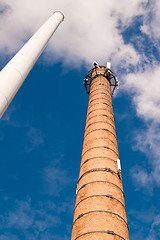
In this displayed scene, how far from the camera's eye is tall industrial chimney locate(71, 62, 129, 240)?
707 cm

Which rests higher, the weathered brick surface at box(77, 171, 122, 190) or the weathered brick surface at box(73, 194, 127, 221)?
the weathered brick surface at box(77, 171, 122, 190)

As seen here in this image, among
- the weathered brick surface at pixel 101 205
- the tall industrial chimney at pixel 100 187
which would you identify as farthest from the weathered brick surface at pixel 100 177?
the weathered brick surface at pixel 101 205

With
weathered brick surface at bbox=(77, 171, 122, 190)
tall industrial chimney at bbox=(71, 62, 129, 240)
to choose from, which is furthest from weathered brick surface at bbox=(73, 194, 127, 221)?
weathered brick surface at bbox=(77, 171, 122, 190)

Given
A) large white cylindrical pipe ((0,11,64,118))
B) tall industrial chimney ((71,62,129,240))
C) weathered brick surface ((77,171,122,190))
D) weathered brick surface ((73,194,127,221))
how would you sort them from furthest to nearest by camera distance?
1. weathered brick surface ((77,171,122,190))
2. weathered brick surface ((73,194,127,221))
3. tall industrial chimney ((71,62,129,240))
4. large white cylindrical pipe ((0,11,64,118))

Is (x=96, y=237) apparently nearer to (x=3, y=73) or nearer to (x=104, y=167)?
(x=104, y=167)

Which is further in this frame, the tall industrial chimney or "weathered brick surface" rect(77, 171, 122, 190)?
"weathered brick surface" rect(77, 171, 122, 190)

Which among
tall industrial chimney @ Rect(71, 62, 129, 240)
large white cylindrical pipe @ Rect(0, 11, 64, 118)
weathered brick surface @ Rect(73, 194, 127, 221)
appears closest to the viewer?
large white cylindrical pipe @ Rect(0, 11, 64, 118)

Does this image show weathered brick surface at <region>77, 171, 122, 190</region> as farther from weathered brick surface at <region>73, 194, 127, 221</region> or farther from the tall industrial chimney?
weathered brick surface at <region>73, 194, 127, 221</region>

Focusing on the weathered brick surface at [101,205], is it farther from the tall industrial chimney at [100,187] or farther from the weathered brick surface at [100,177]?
the weathered brick surface at [100,177]

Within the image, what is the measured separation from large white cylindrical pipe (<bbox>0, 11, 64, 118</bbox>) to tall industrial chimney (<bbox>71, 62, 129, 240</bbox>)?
4879mm

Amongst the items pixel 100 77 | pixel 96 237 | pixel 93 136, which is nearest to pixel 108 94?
pixel 100 77

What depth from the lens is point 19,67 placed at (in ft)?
17.9

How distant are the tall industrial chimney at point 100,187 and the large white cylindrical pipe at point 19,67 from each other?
16.0 feet

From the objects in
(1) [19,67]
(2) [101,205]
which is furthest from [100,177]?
(1) [19,67]
